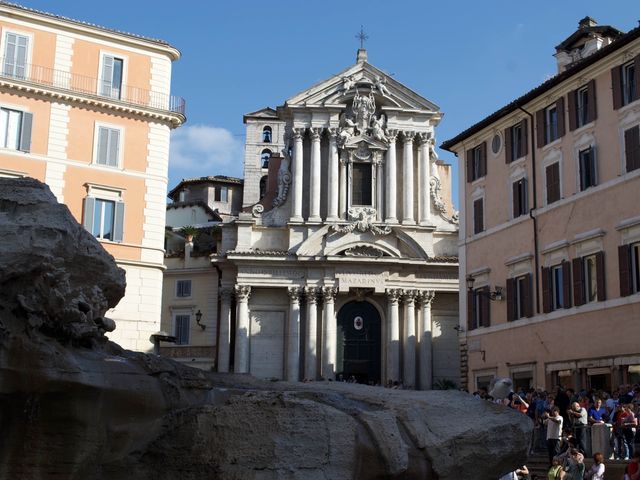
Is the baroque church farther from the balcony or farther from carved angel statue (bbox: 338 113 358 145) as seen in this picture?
the balcony

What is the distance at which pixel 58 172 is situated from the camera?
2870 cm

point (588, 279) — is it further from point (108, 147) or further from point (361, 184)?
point (361, 184)

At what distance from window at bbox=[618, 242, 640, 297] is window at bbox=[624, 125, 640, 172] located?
6.85 feet

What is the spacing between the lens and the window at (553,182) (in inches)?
1065

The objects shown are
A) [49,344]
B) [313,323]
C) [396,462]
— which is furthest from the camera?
[313,323]

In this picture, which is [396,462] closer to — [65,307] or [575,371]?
[65,307]

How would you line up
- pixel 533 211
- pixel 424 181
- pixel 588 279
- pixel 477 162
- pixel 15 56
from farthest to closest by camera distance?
pixel 424 181 → pixel 477 162 → pixel 15 56 → pixel 533 211 → pixel 588 279

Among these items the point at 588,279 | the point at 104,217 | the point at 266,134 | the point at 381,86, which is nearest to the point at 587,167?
the point at 588,279

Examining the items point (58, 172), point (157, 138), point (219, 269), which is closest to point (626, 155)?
point (157, 138)

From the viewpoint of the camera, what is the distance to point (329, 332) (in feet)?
Result: 124

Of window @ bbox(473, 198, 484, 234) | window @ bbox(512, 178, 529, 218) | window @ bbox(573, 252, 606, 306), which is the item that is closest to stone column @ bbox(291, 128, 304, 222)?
window @ bbox(473, 198, 484, 234)

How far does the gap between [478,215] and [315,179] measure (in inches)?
379

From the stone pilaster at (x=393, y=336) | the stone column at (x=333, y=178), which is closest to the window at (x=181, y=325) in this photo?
the stone column at (x=333, y=178)

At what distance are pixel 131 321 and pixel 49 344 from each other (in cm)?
2201
